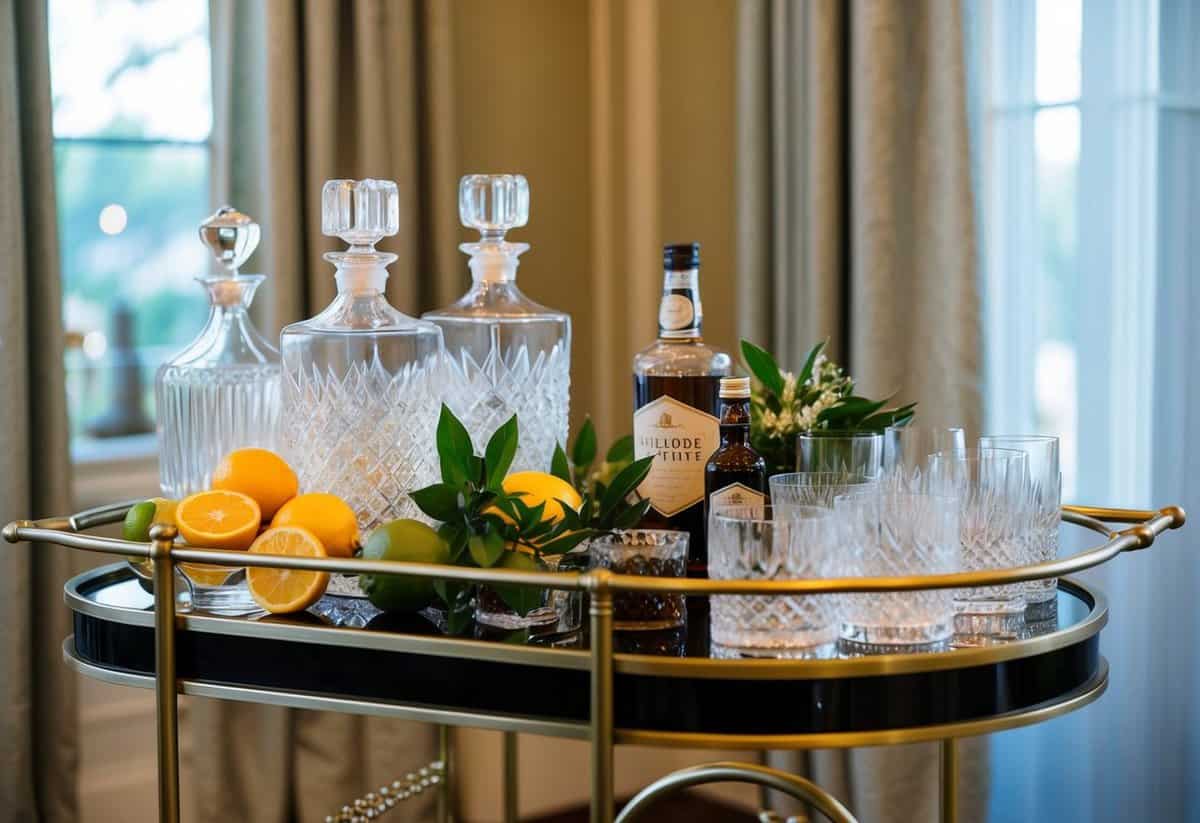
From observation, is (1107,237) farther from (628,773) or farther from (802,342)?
(628,773)

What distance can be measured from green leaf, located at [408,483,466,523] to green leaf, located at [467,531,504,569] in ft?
0.13

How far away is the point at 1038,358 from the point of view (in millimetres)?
2293

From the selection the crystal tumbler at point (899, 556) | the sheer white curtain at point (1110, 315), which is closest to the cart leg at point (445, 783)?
the crystal tumbler at point (899, 556)

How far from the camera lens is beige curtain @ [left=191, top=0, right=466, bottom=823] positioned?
97.5 inches

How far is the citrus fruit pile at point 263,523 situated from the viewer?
1136mm

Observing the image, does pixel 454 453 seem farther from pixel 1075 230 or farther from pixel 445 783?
pixel 1075 230

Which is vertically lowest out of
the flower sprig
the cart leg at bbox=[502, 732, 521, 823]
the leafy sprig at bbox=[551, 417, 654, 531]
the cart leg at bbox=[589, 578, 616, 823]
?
the cart leg at bbox=[502, 732, 521, 823]

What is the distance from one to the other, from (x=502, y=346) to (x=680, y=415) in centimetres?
23

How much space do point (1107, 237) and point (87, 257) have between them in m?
1.87

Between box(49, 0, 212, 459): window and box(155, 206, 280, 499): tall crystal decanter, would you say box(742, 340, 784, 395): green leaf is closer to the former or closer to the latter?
box(155, 206, 280, 499): tall crystal decanter

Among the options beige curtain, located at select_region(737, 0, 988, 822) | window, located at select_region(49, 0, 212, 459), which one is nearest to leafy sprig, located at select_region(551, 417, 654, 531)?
beige curtain, located at select_region(737, 0, 988, 822)

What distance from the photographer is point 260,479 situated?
1236 mm

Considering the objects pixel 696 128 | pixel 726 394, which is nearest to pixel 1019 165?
pixel 696 128

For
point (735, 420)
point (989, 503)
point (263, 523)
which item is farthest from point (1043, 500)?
point (263, 523)
